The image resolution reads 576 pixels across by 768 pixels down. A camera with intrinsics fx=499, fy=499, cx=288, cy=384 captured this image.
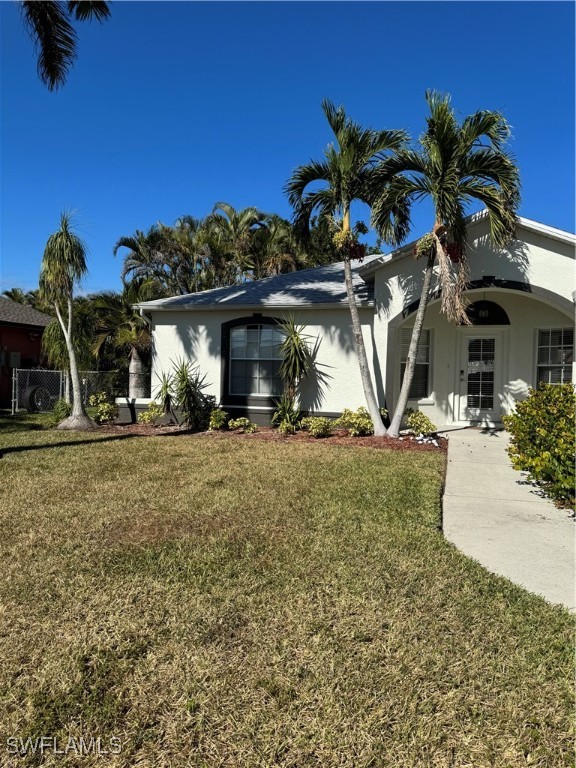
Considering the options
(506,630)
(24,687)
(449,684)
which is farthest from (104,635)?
(506,630)

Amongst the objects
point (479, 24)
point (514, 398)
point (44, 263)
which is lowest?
point (514, 398)

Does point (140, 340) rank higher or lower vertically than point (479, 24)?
lower

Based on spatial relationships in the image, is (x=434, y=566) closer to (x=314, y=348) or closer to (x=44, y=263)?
(x=314, y=348)

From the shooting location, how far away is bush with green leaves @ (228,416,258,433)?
1184cm

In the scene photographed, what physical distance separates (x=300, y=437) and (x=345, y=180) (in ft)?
17.6

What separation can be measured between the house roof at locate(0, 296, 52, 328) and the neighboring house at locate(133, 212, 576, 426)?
32.2 feet

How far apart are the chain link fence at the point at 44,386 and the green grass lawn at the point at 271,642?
12920 millimetres

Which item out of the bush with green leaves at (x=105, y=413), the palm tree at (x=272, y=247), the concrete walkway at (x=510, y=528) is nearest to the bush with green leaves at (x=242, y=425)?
the bush with green leaves at (x=105, y=413)

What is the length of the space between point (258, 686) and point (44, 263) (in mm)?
11417

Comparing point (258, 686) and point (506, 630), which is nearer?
point (258, 686)

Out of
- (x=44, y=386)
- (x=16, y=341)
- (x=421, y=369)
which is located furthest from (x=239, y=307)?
(x=16, y=341)

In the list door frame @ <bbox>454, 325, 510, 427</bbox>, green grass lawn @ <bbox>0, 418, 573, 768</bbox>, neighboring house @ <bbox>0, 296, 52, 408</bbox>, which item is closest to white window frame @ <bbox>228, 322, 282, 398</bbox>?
door frame @ <bbox>454, 325, 510, 427</bbox>

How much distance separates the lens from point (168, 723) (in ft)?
7.72

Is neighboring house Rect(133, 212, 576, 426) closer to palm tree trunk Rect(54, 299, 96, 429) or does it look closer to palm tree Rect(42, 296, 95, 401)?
palm tree trunk Rect(54, 299, 96, 429)
